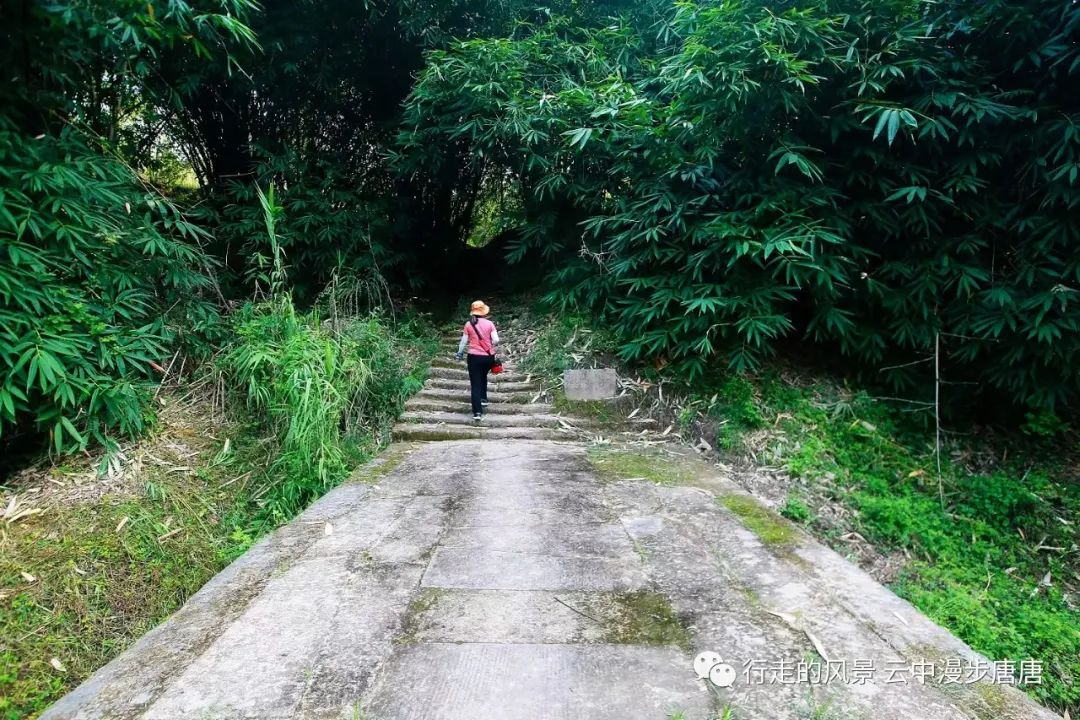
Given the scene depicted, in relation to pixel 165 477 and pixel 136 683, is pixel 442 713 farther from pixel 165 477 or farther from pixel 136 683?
pixel 165 477

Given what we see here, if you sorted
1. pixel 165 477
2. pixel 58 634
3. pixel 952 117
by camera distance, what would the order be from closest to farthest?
pixel 58 634 < pixel 165 477 < pixel 952 117

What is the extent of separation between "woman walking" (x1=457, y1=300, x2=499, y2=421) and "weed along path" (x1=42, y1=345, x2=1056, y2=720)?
5.89 ft

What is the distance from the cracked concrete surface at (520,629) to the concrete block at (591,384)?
2.05 m

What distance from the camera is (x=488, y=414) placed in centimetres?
459

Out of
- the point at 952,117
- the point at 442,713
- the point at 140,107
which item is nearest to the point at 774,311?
the point at 952,117

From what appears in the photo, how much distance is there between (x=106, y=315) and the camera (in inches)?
Answer: 133

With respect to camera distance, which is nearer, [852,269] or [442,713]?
[442,713]

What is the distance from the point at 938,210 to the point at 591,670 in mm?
4222

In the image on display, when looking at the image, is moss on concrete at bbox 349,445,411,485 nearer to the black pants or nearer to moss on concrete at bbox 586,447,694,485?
the black pants

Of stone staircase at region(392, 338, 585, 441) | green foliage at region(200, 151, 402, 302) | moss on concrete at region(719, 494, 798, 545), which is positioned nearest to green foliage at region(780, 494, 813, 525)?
moss on concrete at region(719, 494, 798, 545)

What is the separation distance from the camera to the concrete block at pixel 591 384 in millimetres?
4582

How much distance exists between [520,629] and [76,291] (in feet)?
11.8

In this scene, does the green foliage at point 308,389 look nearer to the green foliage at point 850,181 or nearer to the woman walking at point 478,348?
the woman walking at point 478,348

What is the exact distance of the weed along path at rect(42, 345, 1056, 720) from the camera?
1231 millimetres
